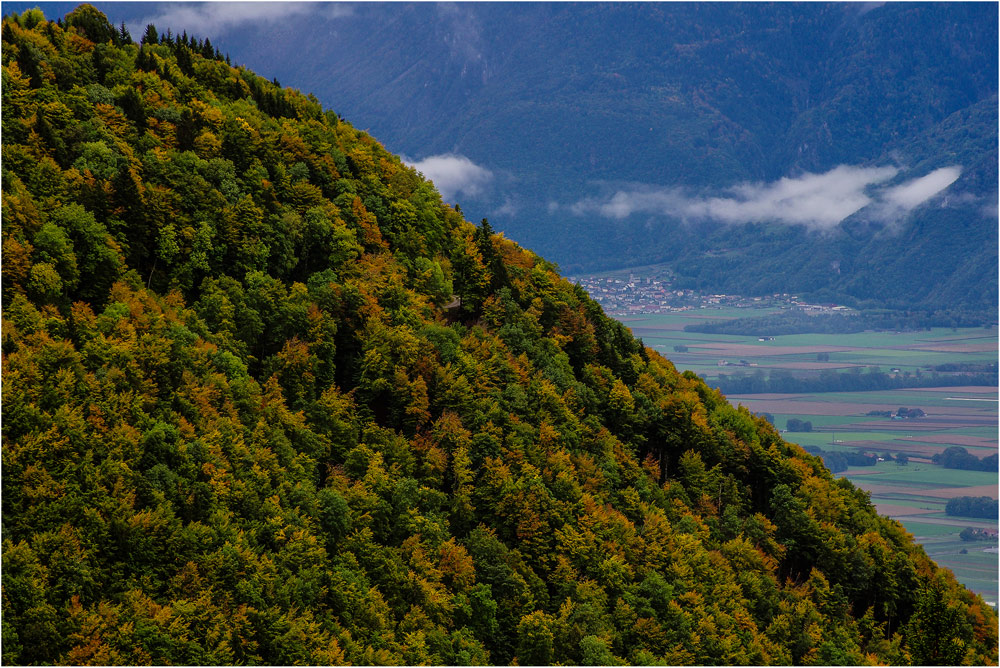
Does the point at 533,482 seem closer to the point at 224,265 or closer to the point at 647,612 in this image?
the point at 647,612

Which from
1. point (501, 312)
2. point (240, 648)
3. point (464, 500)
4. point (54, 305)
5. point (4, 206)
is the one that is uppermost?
point (501, 312)

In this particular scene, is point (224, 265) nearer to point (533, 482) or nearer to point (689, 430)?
point (533, 482)

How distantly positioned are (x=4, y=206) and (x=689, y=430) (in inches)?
2567

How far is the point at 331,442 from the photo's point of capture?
75062 millimetres

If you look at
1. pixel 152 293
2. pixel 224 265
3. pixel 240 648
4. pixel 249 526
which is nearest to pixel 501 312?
pixel 224 265

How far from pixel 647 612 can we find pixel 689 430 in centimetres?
2920

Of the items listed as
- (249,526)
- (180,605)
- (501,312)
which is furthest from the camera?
(501,312)

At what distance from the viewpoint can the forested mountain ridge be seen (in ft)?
186

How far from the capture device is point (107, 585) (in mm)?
54281

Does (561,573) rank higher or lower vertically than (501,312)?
lower

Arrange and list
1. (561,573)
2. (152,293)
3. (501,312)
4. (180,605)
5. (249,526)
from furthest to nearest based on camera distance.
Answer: (501,312), (561,573), (152,293), (249,526), (180,605)

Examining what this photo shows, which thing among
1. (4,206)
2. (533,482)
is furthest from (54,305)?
(533,482)

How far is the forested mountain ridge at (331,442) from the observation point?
186 ft

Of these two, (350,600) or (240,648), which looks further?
(350,600)
